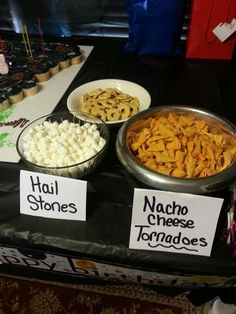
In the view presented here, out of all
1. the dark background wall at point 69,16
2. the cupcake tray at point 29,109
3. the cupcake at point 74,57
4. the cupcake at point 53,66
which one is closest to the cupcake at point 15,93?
the cupcake tray at point 29,109

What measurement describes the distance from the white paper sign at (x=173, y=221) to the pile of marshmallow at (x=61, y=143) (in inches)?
7.2

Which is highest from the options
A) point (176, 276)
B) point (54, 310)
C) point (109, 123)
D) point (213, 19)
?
point (213, 19)

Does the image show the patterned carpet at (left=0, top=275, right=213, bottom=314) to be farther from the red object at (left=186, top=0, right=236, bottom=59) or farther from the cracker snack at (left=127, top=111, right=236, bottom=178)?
the red object at (left=186, top=0, right=236, bottom=59)

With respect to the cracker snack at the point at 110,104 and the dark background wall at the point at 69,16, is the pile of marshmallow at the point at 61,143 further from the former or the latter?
the dark background wall at the point at 69,16

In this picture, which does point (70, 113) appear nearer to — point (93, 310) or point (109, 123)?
point (109, 123)

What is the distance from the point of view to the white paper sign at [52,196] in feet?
1.88

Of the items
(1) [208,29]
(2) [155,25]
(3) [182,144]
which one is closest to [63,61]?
(2) [155,25]

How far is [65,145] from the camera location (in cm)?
67

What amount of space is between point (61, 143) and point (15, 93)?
1.22 feet

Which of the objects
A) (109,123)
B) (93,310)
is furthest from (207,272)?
(93,310)

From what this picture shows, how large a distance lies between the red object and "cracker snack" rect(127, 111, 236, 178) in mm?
→ 482

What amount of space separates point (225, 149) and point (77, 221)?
1.13 feet

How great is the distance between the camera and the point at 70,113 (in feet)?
2.61

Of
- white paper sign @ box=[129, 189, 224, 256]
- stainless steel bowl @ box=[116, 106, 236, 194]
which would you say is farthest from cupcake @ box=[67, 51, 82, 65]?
white paper sign @ box=[129, 189, 224, 256]
